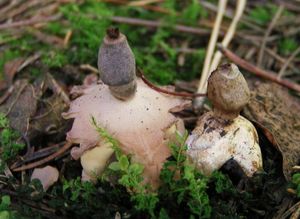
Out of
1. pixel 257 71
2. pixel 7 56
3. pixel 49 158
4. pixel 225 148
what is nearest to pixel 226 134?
pixel 225 148

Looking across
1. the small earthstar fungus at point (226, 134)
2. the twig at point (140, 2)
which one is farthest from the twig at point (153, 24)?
the small earthstar fungus at point (226, 134)

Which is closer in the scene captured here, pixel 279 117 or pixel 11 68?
pixel 279 117

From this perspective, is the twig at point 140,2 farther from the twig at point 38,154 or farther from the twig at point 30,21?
the twig at point 38,154

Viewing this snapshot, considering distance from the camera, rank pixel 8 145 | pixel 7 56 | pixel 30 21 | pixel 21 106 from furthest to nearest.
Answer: pixel 30 21 → pixel 7 56 → pixel 21 106 → pixel 8 145

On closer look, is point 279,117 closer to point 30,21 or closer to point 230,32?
point 230,32

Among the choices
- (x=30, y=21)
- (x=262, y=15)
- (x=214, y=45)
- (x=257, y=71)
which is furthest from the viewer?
(x=262, y=15)
